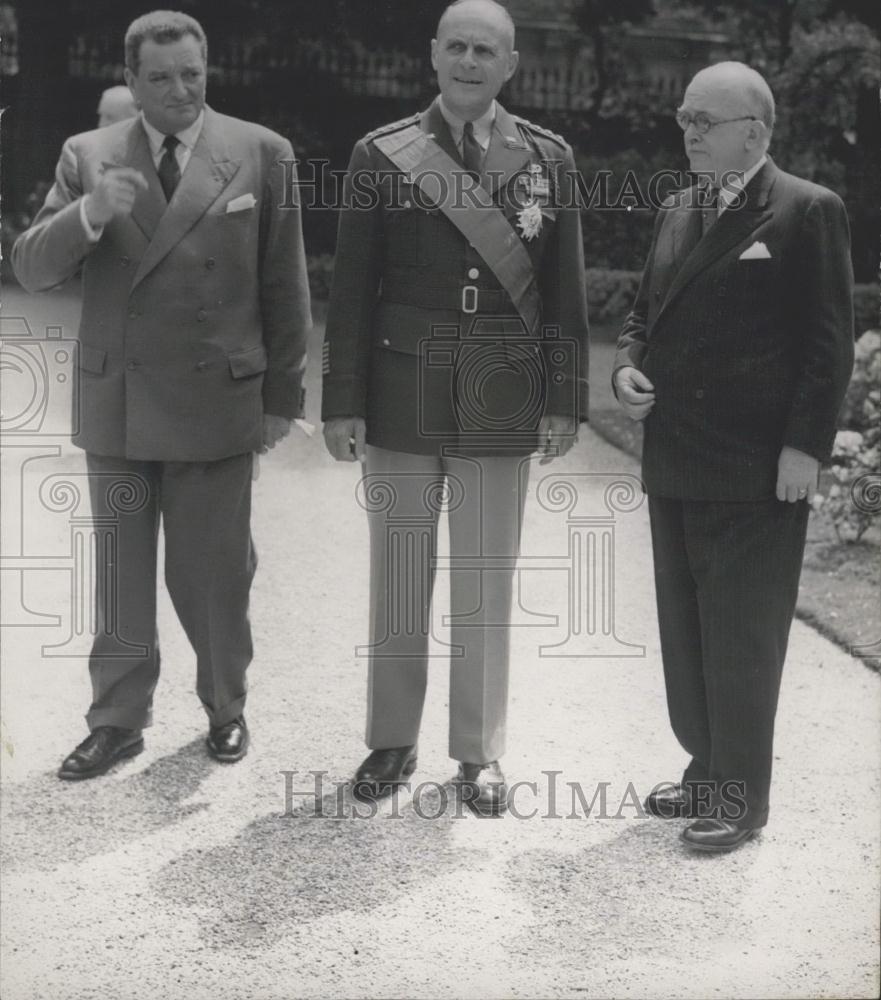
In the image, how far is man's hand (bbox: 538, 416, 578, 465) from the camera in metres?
4.25

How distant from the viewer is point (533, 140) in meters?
4.17

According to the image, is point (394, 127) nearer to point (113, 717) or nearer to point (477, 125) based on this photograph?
point (477, 125)

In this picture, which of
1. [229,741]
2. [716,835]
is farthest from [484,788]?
[229,741]

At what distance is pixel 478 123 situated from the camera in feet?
13.6

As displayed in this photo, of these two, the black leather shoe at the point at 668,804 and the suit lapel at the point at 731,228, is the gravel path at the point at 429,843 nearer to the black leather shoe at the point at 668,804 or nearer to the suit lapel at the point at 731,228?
the black leather shoe at the point at 668,804

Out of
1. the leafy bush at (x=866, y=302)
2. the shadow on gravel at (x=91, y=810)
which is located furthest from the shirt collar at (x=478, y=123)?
the shadow on gravel at (x=91, y=810)

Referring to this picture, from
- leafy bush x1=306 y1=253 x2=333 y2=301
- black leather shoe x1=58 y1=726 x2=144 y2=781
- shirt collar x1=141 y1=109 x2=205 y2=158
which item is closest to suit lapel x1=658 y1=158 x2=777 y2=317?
leafy bush x1=306 y1=253 x2=333 y2=301

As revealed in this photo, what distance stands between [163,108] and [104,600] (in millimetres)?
1435

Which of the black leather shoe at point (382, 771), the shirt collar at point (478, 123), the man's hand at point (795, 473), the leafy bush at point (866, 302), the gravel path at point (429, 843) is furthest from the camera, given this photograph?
the leafy bush at point (866, 302)

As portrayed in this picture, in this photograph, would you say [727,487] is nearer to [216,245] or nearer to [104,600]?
[216,245]

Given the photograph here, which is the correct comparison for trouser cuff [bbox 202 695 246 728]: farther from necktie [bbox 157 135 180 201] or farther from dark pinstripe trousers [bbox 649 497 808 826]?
necktie [bbox 157 135 180 201]

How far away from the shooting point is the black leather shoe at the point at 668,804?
4.34 meters

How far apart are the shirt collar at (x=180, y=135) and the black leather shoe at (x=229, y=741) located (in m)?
1.67

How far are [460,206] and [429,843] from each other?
66.4 inches
